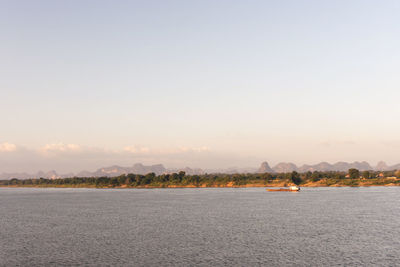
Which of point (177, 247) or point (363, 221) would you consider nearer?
point (177, 247)

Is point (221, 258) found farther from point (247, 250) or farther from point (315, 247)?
point (315, 247)

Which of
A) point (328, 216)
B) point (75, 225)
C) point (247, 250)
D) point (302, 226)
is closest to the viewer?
point (247, 250)

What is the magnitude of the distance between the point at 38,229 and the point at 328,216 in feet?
281

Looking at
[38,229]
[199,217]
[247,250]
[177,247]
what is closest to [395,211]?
[199,217]

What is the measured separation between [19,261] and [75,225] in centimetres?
4144

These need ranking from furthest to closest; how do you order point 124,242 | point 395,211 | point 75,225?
1. point 395,211
2. point 75,225
3. point 124,242

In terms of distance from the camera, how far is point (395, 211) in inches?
4756

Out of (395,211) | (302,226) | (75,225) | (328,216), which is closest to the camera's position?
(302,226)

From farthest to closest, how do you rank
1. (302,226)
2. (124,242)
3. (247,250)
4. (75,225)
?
(75,225) < (302,226) < (124,242) < (247,250)

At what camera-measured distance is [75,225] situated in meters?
98.6

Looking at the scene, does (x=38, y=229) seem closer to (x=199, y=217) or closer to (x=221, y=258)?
(x=199, y=217)

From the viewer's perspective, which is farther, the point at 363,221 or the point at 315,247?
the point at 363,221

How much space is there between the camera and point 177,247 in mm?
67312

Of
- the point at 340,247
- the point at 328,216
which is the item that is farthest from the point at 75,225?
the point at 328,216
